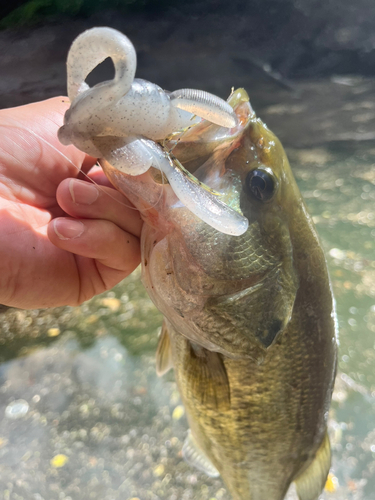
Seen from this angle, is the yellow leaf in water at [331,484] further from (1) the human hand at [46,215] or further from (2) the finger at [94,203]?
(2) the finger at [94,203]

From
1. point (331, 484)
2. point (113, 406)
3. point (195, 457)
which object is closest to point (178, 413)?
point (113, 406)

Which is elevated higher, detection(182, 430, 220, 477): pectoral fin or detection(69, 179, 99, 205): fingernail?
detection(69, 179, 99, 205): fingernail

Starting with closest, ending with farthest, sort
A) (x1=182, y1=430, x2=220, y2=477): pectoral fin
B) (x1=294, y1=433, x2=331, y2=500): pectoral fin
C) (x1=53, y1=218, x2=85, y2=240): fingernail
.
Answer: (x1=53, y1=218, x2=85, y2=240): fingernail → (x1=294, y1=433, x2=331, y2=500): pectoral fin → (x1=182, y1=430, x2=220, y2=477): pectoral fin

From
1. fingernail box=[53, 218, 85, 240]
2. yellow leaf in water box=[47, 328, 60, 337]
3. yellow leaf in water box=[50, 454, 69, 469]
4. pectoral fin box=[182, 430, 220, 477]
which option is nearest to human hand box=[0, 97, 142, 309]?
fingernail box=[53, 218, 85, 240]

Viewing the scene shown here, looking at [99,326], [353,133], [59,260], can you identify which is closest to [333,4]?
[353,133]

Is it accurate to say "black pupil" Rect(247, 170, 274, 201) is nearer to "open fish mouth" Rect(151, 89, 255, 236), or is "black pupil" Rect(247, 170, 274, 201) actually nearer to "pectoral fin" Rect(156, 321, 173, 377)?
"open fish mouth" Rect(151, 89, 255, 236)

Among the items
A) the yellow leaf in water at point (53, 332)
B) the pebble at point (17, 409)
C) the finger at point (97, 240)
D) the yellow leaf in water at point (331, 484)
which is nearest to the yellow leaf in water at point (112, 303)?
the yellow leaf in water at point (53, 332)

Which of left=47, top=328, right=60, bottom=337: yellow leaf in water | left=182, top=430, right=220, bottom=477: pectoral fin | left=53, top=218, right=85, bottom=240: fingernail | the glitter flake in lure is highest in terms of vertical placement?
the glitter flake in lure
